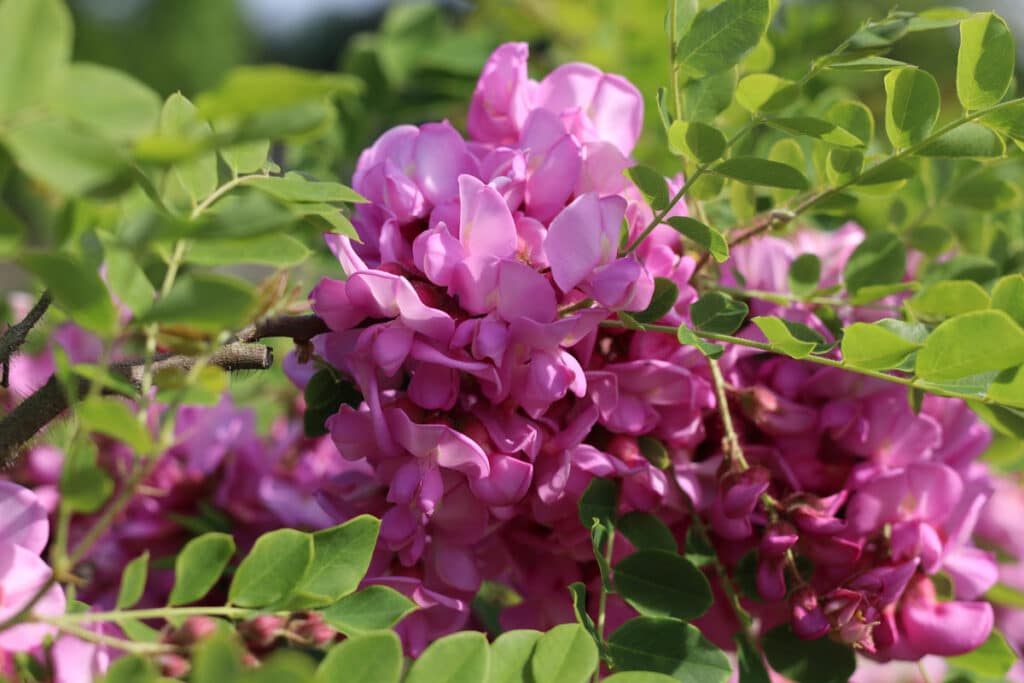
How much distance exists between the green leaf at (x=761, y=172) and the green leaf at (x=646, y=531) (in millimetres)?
195

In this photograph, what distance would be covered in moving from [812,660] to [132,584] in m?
0.38

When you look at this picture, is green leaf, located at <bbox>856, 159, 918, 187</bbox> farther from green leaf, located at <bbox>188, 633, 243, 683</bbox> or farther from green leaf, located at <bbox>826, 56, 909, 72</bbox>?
green leaf, located at <bbox>188, 633, 243, 683</bbox>

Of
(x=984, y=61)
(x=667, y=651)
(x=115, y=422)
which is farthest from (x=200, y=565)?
(x=984, y=61)

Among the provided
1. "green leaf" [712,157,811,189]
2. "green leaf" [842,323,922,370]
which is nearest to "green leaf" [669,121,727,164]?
"green leaf" [712,157,811,189]

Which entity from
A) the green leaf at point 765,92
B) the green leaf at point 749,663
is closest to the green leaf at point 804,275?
the green leaf at point 765,92

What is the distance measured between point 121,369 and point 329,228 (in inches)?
4.6

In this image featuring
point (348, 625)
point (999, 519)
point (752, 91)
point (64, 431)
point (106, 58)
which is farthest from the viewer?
point (106, 58)

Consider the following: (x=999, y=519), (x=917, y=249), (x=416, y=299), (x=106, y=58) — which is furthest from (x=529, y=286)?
(x=106, y=58)

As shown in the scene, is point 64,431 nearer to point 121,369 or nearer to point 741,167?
point 121,369

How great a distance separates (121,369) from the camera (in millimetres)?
441

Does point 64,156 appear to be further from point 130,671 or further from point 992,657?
point 992,657

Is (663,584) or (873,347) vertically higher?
(873,347)

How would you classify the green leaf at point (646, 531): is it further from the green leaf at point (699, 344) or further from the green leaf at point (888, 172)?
the green leaf at point (888, 172)

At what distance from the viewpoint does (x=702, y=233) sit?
47cm
